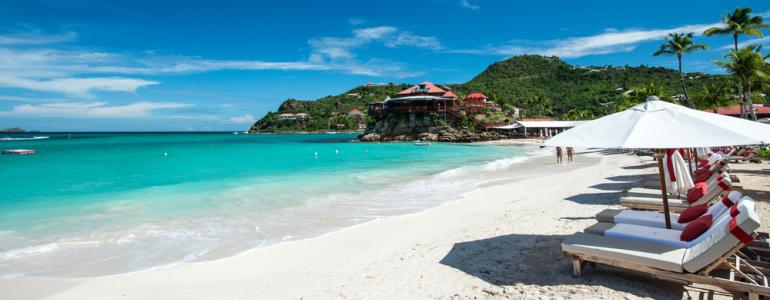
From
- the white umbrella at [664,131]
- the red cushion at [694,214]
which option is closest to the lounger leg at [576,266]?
the white umbrella at [664,131]

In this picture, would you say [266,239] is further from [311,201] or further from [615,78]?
[615,78]

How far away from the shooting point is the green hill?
3354 inches

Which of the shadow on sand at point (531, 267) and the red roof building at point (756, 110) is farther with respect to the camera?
the red roof building at point (756, 110)

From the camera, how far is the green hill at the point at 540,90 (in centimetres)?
8519

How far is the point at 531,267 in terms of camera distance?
5.07 meters

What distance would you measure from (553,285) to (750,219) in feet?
6.08

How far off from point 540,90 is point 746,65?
90.6 meters

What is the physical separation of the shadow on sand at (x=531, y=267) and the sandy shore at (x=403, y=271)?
1 cm

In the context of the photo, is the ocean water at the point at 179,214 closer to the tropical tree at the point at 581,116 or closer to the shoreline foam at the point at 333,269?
the shoreline foam at the point at 333,269

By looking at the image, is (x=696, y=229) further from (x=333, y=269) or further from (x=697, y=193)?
(x=333, y=269)

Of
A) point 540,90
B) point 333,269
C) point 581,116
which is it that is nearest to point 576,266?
point 333,269

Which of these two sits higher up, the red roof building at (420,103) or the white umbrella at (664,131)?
the red roof building at (420,103)

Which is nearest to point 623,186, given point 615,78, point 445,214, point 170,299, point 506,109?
point 445,214

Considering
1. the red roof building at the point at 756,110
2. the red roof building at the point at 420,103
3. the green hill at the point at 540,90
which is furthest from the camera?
the green hill at the point at 540,90
